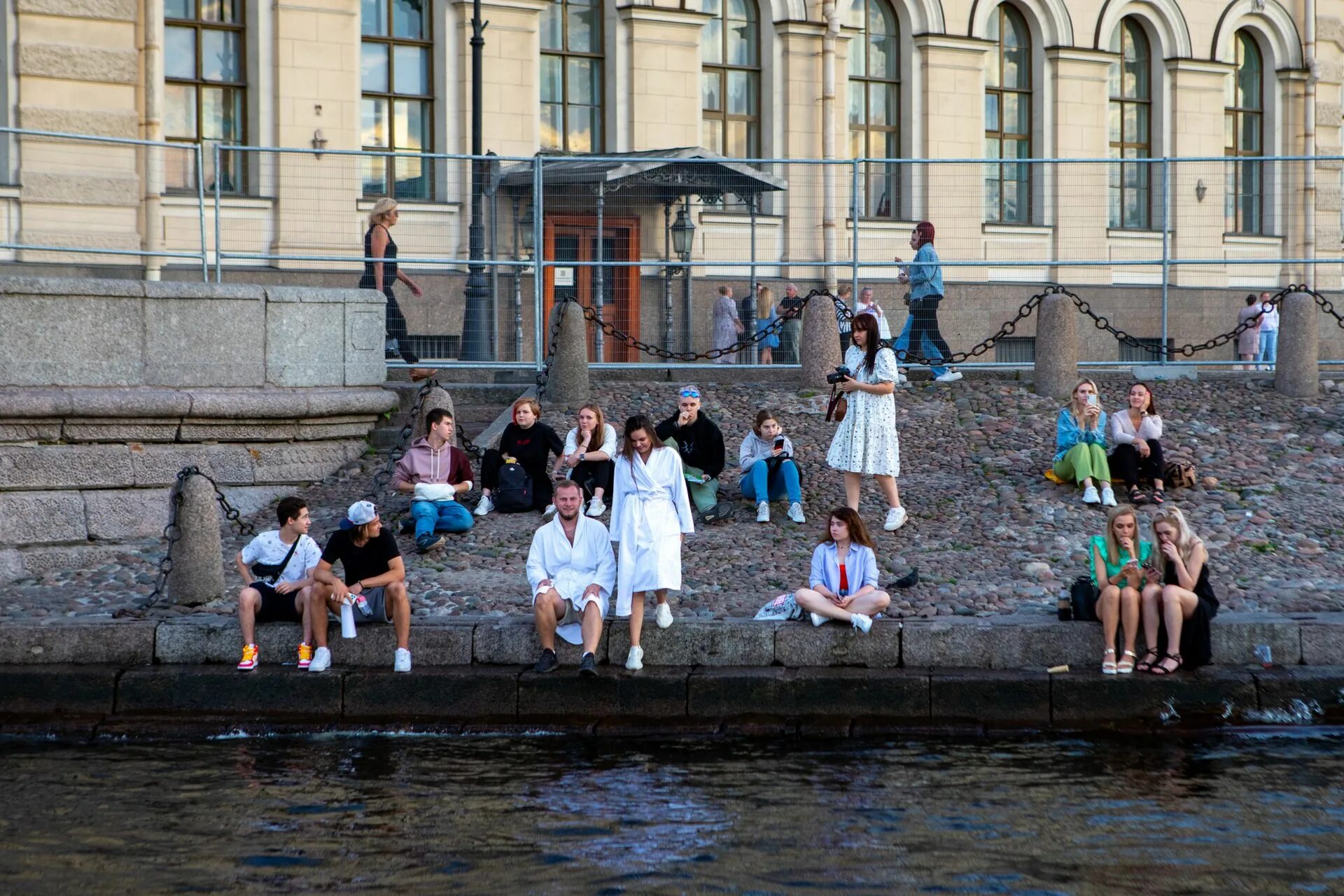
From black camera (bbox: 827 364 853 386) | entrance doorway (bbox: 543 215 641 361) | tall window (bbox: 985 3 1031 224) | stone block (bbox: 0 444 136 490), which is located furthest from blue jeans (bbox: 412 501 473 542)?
tall window (bbox: 985 3 1031 224)

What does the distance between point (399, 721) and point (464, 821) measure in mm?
2101

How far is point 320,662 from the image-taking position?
9656 millimetres

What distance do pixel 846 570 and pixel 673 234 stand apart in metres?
6.95

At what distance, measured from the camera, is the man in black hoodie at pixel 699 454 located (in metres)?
12.2

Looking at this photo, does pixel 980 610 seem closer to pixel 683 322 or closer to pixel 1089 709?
pixel 1089 709

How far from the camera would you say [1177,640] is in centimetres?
945

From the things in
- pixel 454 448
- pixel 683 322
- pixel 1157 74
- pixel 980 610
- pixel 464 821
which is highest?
pixel 1157 74

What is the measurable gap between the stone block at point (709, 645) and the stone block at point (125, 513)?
4622mm

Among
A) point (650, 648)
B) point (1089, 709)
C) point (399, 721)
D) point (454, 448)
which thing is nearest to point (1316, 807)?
point (1089, 709)

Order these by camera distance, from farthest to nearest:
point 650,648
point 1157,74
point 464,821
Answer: point 1157,74
point 650,648
point 464,821

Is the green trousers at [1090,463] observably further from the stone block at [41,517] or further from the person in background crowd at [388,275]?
the stone block at [41,517]

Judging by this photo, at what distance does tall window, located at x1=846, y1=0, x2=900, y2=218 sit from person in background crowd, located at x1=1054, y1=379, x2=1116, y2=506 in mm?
12108

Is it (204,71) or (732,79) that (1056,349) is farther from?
(204,71)

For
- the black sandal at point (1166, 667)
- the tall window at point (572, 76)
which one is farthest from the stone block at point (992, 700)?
the tall window at point (572, 76)
